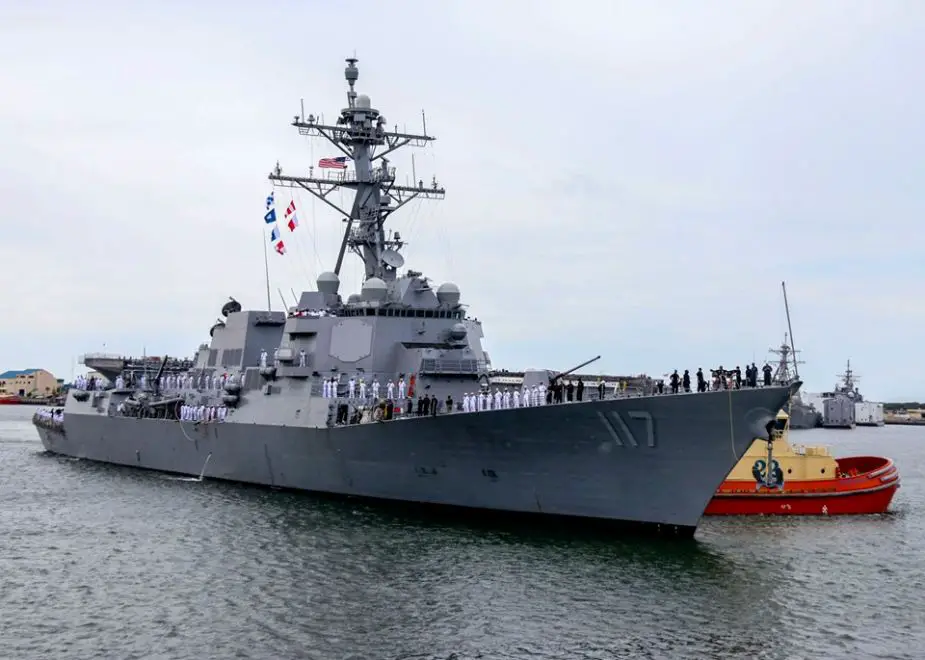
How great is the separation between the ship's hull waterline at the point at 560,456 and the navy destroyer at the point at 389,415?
3 cm

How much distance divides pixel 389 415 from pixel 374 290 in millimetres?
4589

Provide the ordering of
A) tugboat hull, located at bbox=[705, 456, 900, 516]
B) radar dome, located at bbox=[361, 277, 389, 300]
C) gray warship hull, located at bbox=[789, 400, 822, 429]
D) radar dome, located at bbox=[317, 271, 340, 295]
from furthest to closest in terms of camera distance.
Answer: gray warship hull, located at bbox=[789, 400, 822, 429] → radar dome, located at bbox=[317, 271, 340, 295] → radar dome, located at bbox=[361, 277, 389, 300] → tugboat hull, located at bbox=[705, 456, 900, 516]

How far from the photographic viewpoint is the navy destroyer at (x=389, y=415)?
1869 cm

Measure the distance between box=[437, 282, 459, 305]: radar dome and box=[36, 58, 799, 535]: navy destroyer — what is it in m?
0.03

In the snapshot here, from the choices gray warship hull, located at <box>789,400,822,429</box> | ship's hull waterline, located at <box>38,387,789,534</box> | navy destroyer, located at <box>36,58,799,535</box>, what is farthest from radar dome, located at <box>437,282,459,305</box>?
gray warship hull, located at <box>789,400,822,429</box>

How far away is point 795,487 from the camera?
973 inches

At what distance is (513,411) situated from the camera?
1939cm

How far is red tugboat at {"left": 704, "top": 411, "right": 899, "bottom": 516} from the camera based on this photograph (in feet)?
80.3

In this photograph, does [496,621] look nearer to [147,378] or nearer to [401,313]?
[401,313]

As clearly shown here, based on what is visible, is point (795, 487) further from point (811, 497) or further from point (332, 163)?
point (332, 163)

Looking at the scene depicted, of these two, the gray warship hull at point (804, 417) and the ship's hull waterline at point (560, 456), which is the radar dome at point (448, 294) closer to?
the ship's hull waterline at point (560, 456)

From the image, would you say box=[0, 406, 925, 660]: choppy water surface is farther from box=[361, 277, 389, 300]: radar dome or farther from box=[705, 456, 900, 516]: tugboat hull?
box=[361, 277, 389, 300]: radar dome

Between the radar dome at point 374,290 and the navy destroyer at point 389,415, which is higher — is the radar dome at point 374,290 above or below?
above

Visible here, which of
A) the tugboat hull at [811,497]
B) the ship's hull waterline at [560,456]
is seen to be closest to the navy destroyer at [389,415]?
the ship's hull waterline at [560,456]
